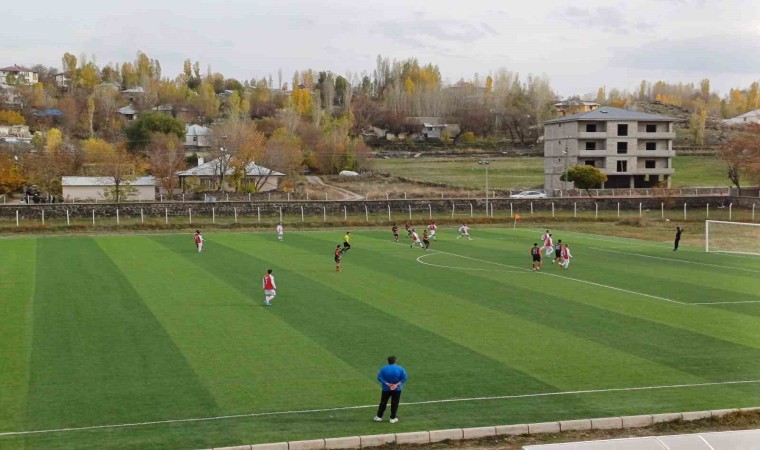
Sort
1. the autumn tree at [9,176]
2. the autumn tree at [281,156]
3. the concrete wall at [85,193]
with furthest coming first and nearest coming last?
1. the autumn tree at [281,156]
2. the concrete wall at [85,193]
3. the autumn tree at [9,176]

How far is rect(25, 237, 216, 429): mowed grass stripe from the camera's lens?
21.1 m

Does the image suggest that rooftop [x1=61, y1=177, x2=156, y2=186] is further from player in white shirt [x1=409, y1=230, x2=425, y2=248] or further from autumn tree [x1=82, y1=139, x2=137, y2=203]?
player in white shirt [x1=409, y1=230, x2=425, y2=248]

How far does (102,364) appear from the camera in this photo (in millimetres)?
25453

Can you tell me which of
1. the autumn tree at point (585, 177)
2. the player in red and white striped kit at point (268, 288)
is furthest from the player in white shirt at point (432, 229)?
the autumn tree at point (585, 177)

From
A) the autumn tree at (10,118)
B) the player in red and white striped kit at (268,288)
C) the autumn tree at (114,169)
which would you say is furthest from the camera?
the autumn tree at (10,118)

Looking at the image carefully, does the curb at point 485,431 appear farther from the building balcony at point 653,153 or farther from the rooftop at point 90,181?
the building balcony at point 653,153

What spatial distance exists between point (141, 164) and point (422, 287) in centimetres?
7803

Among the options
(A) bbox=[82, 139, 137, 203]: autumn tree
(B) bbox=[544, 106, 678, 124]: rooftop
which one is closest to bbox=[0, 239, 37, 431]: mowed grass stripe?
(A) bbox=[82, 139, 137, 203]: autumn tree

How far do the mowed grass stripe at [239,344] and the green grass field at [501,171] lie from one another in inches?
3158

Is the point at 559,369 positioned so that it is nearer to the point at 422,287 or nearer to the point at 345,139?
the point at 422,287

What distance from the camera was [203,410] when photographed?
21156mm

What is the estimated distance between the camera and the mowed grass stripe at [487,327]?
2475 centimetres

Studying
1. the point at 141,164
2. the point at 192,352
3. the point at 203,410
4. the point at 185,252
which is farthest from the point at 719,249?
the point at 141,164

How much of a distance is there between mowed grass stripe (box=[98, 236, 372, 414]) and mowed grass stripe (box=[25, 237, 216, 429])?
2.05 ft
